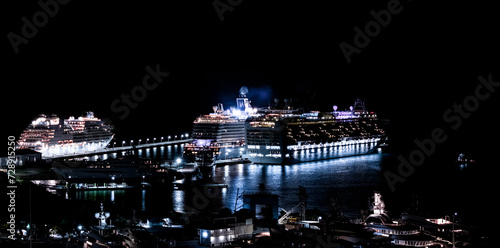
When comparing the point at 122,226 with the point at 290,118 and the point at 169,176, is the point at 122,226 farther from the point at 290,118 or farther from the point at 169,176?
the point at 290,118

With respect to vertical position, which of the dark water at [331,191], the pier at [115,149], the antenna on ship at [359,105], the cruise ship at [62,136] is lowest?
the dark water at [331,191]

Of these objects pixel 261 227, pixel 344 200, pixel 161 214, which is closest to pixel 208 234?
pixel 261 227

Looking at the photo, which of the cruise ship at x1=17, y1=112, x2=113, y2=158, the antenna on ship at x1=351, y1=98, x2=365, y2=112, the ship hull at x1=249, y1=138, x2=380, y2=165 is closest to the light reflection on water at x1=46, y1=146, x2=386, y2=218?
the ship hull at x1=249, y1=138, x2=380, y2=165

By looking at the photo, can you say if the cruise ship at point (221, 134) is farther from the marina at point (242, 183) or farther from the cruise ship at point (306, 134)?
the cruise ship at point (306, 134)

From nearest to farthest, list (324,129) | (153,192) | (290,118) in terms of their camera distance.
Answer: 1. (153,192)
2. (290,118)
3. (324,129)

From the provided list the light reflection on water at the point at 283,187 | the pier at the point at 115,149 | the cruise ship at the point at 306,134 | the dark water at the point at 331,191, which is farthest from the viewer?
the pier at the point at 115,149

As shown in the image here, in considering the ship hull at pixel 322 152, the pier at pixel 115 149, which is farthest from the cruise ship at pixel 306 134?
the pier at pixel 115 149

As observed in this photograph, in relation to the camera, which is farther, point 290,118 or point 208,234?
point 290,118

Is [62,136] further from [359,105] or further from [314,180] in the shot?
[359,105]
